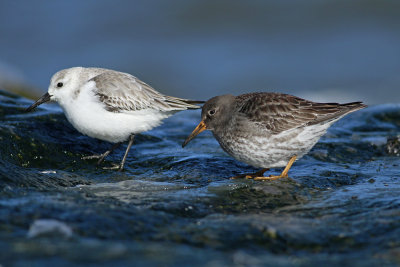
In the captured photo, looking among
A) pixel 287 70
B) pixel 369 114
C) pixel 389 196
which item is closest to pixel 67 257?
pixel 389 196

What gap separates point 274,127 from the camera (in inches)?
269

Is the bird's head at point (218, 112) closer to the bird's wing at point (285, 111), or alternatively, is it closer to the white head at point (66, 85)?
the bird's wing at point (285, 111)

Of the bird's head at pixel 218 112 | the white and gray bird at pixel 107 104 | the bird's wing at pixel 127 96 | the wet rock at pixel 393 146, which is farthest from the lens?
the wet rock at pixel 393 146

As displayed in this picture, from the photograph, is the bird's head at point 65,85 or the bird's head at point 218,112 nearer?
the bird's head at point 218,112

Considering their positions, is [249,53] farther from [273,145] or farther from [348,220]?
[348,220]

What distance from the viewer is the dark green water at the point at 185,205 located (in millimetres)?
3877

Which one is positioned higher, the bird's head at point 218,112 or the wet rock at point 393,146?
the bird's head at point 218,112

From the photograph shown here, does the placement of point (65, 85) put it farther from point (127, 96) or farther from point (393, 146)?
point (393, 146)

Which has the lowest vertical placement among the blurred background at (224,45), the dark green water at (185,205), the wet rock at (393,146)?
the dark green water at (185,205)

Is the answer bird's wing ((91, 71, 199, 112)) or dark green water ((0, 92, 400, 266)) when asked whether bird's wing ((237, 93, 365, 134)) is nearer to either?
dark green water ((0, 92, 400, 266))

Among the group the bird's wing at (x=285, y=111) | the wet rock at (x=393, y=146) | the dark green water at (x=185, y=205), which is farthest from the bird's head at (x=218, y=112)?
the wet rock at (x=393, y=146)

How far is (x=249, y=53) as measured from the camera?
22.5 meters

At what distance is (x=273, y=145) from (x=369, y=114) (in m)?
4.85

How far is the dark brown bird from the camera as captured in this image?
6809 mm
